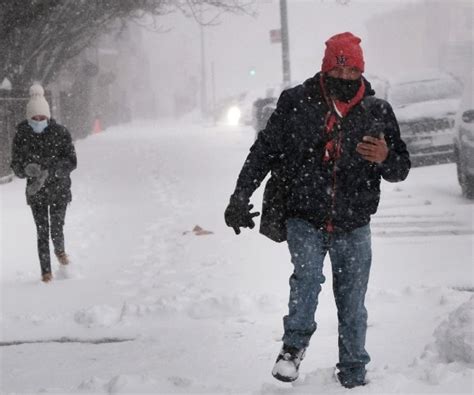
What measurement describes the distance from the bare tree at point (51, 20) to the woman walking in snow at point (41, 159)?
829 cm

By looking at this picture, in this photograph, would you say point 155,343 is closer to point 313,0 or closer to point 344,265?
point 344,265

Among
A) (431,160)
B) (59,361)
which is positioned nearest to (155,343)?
(59,361)

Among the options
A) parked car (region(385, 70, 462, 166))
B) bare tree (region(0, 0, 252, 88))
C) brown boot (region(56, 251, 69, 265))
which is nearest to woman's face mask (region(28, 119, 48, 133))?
brown boot (region(56, 251, 69, 265))

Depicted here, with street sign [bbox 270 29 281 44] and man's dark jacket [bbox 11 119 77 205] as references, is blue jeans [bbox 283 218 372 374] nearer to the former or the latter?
man's dark jacket [bbox 11 119 77 205]

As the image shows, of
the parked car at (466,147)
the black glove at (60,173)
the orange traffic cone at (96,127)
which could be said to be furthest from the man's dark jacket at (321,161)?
the orange traffic cone at (96,127)

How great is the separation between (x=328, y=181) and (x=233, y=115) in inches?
1580

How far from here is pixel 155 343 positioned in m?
5.70

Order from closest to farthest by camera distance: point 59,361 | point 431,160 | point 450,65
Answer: point 59,361 → point 431,160 → point 450,65

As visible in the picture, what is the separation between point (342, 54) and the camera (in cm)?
401

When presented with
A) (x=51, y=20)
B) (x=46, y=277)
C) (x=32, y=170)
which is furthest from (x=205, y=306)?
(x=51, y=20)

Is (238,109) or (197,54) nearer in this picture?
(238,109)

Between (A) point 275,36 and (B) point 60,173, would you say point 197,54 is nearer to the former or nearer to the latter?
(A) point 275,36

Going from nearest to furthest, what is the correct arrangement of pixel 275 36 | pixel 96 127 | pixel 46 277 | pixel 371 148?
pixel 371 148
pixel 46 277
pixel 275 36
pixel 96 127

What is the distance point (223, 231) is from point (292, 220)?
6.07 m
